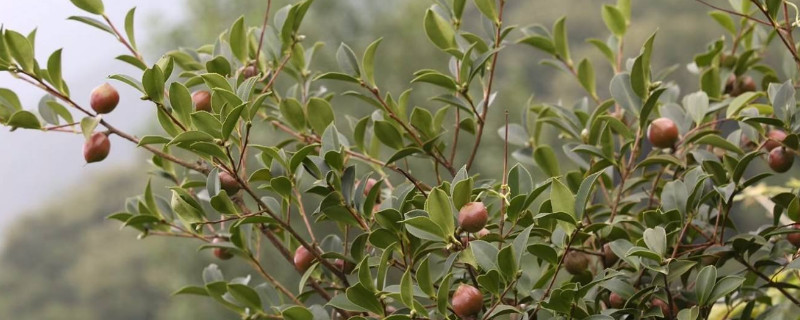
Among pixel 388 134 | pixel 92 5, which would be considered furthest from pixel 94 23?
pixel 388 134

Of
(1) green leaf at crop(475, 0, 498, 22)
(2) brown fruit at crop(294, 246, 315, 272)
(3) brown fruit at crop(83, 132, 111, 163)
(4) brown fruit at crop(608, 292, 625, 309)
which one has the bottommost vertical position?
(4) brown fruit at crop(608, 292, 625, 309)

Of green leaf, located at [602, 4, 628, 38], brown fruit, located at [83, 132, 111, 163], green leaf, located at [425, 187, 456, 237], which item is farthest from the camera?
A: green leaf, located at [602, 4, 628, 38]

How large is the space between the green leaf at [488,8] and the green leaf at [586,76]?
18cm

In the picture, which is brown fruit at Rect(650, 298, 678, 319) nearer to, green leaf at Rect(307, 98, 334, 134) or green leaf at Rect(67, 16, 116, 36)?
green leaf at Rect(307, 98, 334, 134)

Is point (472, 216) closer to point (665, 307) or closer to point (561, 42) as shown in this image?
point (665, 307)

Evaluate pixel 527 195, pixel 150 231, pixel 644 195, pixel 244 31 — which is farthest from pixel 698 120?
pixel 150 231

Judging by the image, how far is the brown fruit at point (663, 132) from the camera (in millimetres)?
667

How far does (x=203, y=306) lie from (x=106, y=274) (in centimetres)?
450

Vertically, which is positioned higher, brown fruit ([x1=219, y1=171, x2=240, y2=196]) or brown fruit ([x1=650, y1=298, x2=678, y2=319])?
brown fruit ([x1=219, y1=171, x2=240, y2=196])

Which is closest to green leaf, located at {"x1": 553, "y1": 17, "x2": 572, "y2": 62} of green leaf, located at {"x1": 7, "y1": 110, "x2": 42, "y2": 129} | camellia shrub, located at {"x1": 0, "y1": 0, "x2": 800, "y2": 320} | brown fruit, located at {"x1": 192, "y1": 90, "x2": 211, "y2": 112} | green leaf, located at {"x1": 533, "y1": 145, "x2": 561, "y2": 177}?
camellia shrub, located at {"x1": 0, "y1": 0, "x2": 800, "y2": 320}

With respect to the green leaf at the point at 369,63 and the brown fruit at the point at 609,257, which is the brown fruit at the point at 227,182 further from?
the brown fruit at the point at 609,257

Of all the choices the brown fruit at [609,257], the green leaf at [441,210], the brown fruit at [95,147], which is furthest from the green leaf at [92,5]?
the brown fruit at [609,257]

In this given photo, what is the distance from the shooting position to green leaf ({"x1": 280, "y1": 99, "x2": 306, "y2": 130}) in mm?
703

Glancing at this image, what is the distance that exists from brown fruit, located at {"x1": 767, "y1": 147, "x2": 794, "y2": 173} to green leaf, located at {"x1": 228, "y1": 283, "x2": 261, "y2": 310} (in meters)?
0.41
